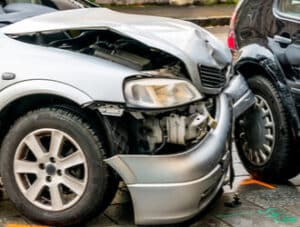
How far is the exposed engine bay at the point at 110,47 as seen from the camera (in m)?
4.22

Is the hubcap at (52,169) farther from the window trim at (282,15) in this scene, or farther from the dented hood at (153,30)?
the window trim at (282,15)

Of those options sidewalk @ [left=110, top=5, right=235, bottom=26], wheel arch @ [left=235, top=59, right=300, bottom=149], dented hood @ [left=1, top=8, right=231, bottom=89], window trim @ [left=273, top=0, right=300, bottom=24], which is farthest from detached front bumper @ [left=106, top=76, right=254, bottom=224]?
sidewalk @ [left=110, top=5, right=235, bottom=26]

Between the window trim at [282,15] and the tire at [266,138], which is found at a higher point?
the window trim at [282,15]

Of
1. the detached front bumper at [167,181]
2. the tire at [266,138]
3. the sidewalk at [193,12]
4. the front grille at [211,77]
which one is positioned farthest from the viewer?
the sidewalk at [193,12]

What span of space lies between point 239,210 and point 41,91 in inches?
64.4

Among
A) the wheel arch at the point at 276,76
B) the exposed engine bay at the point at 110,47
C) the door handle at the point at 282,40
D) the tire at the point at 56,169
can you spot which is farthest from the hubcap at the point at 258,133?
the tire at the point at 56,169

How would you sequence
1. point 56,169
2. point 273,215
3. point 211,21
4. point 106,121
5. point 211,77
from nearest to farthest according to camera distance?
1. point 106,121
2. point 56,169
3. point 211,77
4. point 273,215
5. point 211,21

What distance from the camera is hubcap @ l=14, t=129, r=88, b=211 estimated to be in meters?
4.14

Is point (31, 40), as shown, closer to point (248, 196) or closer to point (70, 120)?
point (70, 120)

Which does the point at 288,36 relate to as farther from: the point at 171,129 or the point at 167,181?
the point at 167,181

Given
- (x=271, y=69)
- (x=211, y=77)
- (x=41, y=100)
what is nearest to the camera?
(x=41, y=100)

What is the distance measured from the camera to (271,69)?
5.34 meters

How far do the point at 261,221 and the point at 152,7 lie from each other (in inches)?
593

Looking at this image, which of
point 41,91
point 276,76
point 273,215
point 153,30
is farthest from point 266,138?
point 41,91
